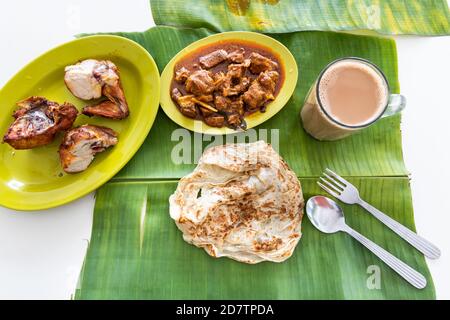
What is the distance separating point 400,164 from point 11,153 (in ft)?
7.90

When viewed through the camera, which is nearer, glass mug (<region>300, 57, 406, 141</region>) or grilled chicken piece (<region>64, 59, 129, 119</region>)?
glass mug (<region>300, 57, 406, 141</region>)

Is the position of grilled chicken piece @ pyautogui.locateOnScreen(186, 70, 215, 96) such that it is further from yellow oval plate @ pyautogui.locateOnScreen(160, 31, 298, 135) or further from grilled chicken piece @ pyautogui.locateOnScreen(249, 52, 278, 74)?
grilled chicken piece @ pyautogui.locateOnScreen(249, 52, 278, 74)

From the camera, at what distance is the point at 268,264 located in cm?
222

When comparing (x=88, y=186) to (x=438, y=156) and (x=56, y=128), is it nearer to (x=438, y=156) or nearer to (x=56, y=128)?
(x=56, y=128)

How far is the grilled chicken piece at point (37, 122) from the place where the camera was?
2.17 meters

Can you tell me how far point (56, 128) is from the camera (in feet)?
7.27

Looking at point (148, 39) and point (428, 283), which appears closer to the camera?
point (428, 283)

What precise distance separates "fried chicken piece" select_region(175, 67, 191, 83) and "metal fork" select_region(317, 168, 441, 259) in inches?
41.1

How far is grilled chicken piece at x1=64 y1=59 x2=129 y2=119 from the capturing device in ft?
7.41

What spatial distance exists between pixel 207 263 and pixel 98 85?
1241mm

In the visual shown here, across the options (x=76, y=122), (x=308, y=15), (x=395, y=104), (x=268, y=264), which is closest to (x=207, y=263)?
(x=268, y=264)

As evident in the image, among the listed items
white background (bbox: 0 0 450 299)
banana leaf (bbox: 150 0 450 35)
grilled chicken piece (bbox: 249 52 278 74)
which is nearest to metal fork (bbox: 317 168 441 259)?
white background (bbox: 0 0 450 299)

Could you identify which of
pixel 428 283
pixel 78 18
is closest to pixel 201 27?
pixel 78 18

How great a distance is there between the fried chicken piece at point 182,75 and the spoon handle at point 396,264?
54.6 inches
